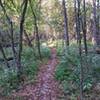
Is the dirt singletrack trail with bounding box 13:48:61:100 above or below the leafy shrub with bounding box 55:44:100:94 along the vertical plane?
below

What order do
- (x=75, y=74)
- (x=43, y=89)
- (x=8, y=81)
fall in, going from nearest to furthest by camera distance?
(x=43, y=89) → (x=8, y=81) → (x=75, y=74)

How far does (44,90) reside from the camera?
1216 cm

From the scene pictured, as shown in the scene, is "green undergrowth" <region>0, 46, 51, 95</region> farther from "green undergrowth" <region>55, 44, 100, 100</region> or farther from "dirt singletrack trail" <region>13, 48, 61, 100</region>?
"green undergrowth" <region>55, 44, 100, 100</region>

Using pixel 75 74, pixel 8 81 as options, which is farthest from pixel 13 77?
pixel 75 74

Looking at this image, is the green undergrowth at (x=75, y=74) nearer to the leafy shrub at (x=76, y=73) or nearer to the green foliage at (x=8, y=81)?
the leafy shrub at (x=76, y=73)

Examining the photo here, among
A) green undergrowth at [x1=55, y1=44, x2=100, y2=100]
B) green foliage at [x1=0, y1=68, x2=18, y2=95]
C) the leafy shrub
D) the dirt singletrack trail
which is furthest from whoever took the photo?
green foliage at [x1=0, y1=68, x2=18, y2=95]

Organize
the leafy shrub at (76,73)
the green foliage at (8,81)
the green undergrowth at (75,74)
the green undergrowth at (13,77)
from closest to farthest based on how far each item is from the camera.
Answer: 1. the green undergrowth at (75,74)
2. the leafy shrub at (76,73)
3. the green foliage at (8,81)
4. the green undergrowth at (13,77)

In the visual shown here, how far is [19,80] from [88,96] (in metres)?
3.84

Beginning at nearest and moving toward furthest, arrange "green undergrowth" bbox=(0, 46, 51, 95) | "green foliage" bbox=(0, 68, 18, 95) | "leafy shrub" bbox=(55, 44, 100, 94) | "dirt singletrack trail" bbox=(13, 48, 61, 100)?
"dirt singletrack trail" bbox=(13, 48, 61, 100)
"leafy shrub" bbox=(55, 44, 100, 94)
"green foliage" bbox=(0, 68, 18, 95)
"green undergrowth" bbox=(0, 46, 51, 95)

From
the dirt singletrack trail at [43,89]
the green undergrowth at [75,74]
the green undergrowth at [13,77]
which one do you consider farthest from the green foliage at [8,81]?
the green undergrowth at [75,74]

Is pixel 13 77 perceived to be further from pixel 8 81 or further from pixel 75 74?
pixel 75 74

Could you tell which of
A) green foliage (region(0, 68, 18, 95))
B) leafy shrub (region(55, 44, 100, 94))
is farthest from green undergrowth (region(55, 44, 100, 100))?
green foliage (region(0, 68, 18, 95))

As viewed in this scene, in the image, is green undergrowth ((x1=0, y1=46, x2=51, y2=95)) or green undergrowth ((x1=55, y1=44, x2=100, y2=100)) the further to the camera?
green undergrowth ((x1=0, y1=46, x2=51, y2=95))

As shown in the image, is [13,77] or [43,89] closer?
[43,89]
